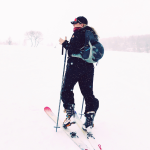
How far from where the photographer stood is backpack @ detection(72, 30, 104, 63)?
7.38 ft

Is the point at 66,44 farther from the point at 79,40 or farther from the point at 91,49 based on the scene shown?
the point at 91,49

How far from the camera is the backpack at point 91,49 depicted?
2250 millimetres

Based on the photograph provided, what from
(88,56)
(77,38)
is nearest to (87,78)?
(88,56)

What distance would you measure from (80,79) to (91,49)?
2.36 feet

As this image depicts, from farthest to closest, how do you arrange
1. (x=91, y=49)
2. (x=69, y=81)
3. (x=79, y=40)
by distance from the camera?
(x=69, y=81), (x=79, y=40), (x=91, y=49)

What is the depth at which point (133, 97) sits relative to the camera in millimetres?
→ 5379

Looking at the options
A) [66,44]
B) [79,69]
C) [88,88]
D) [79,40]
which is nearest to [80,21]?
[79,40]

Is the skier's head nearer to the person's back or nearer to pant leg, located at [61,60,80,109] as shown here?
the person's back

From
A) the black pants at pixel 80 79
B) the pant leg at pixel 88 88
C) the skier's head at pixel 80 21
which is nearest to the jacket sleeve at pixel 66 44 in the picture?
the black pants at pixel 80 79

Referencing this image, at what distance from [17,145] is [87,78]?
183cm

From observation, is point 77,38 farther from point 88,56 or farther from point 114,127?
point 114,127

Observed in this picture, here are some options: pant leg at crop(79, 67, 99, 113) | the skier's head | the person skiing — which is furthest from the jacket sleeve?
pant leg at crop(79, 67, 99, 113)

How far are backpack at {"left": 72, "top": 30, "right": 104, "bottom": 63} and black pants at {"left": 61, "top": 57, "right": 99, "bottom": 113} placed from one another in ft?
0.66

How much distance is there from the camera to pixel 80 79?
8.67ft
